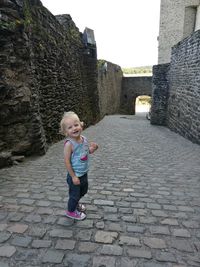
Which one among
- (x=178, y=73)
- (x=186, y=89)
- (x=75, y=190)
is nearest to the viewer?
(x=75, y=190)

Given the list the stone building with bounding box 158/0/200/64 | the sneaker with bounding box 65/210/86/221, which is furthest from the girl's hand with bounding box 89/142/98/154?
the stone building with bounding box 158/0/200/64

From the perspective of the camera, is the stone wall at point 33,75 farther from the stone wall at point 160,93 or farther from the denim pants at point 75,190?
the stone wall at point 160,93

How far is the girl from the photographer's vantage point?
2455mm

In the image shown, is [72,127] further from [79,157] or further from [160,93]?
[160,93]

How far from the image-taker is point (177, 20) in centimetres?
1773

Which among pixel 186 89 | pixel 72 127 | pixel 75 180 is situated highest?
pixel 72 127

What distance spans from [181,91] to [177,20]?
35.4 ft

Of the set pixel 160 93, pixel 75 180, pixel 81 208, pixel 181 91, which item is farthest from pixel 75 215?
pixel 160 93

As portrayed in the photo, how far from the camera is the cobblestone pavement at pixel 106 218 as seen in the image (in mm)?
2141

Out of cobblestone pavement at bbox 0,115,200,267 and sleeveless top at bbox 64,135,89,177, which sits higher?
sleeveless top at bbox 64,135,89,177

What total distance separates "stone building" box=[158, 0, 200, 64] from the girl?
17.3 metres

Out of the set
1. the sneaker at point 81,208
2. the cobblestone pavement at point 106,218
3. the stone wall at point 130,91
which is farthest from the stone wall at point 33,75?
the stone wall at point 130,91

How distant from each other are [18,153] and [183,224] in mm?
3581

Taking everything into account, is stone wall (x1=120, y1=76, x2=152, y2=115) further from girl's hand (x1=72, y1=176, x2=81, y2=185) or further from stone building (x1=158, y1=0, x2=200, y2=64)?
girl's hand (x1=72, y1=176, x2=81, y2=185)
